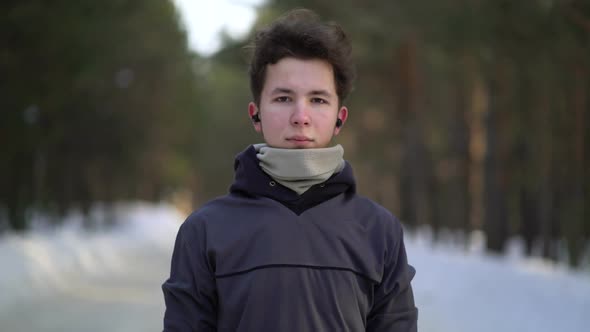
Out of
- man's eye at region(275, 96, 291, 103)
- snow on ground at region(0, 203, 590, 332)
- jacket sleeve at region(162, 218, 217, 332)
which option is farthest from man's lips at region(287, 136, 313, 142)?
snow on ground at region(0, 203, 590, 332)

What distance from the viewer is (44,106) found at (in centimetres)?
1917

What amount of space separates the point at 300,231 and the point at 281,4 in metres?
21.9

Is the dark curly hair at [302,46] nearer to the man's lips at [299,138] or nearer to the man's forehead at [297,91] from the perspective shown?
→ the man's forehead at [297,91]

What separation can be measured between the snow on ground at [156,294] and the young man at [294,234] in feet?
23.4

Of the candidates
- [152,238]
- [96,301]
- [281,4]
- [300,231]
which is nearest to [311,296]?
[300,231]

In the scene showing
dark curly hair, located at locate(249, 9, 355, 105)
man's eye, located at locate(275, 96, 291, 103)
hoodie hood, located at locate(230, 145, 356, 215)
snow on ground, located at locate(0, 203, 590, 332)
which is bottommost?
snow on ground, located at locate(0, 203, 590, 332)

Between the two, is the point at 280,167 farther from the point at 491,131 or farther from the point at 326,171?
the point at 491,131

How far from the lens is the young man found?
9.11ft

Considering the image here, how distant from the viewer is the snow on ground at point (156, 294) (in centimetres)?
1060

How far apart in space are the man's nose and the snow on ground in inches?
288

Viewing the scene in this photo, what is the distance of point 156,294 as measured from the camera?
15.1 metres

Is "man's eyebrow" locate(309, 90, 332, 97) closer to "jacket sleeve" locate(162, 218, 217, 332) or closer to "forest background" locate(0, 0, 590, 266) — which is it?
"jacket sleeve" locate(162, 218, 217, 332)

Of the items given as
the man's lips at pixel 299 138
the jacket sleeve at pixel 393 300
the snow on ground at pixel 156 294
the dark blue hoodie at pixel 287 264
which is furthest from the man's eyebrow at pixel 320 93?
the snow on ground at pixel 156 294

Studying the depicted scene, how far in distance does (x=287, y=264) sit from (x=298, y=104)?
19.5 inches
